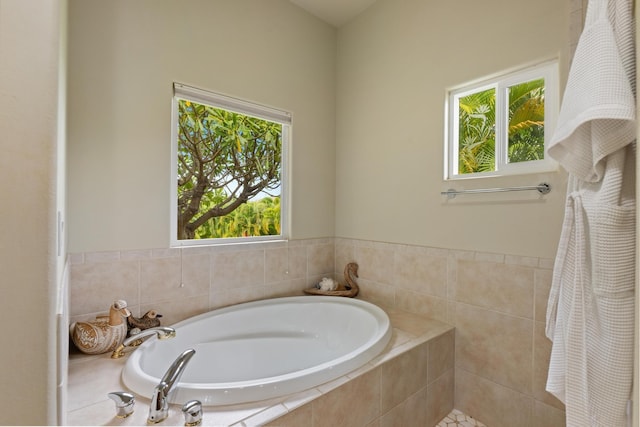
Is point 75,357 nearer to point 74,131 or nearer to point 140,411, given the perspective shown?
point 140,411

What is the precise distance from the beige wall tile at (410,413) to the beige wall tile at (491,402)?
1.10 ft

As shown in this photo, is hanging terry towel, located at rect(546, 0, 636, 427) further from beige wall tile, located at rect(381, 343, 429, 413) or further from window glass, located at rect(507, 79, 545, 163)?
window glass, located at rect(507, 79, 545, 163)

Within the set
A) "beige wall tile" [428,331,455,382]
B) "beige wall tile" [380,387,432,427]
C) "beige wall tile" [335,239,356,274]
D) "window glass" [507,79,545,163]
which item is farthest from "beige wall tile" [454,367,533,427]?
"window glass" [507,79,545,163]

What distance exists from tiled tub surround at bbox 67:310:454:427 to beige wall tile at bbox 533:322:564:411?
1.44ft

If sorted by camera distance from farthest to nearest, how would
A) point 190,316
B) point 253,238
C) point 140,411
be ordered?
point 253,238 < point 190,316 < point 140,411

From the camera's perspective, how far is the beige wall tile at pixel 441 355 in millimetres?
1721

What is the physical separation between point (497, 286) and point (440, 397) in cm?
76

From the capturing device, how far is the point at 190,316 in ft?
6.20

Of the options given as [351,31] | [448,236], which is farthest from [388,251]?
[351,31]

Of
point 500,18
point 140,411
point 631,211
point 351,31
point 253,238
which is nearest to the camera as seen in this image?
point 631,211

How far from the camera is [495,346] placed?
1.72 m

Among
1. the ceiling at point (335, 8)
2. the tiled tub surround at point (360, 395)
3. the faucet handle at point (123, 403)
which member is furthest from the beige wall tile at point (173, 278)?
the ceiling at point (335, 8)

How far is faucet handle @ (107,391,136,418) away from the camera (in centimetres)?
102

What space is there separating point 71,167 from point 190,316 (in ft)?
3.54
